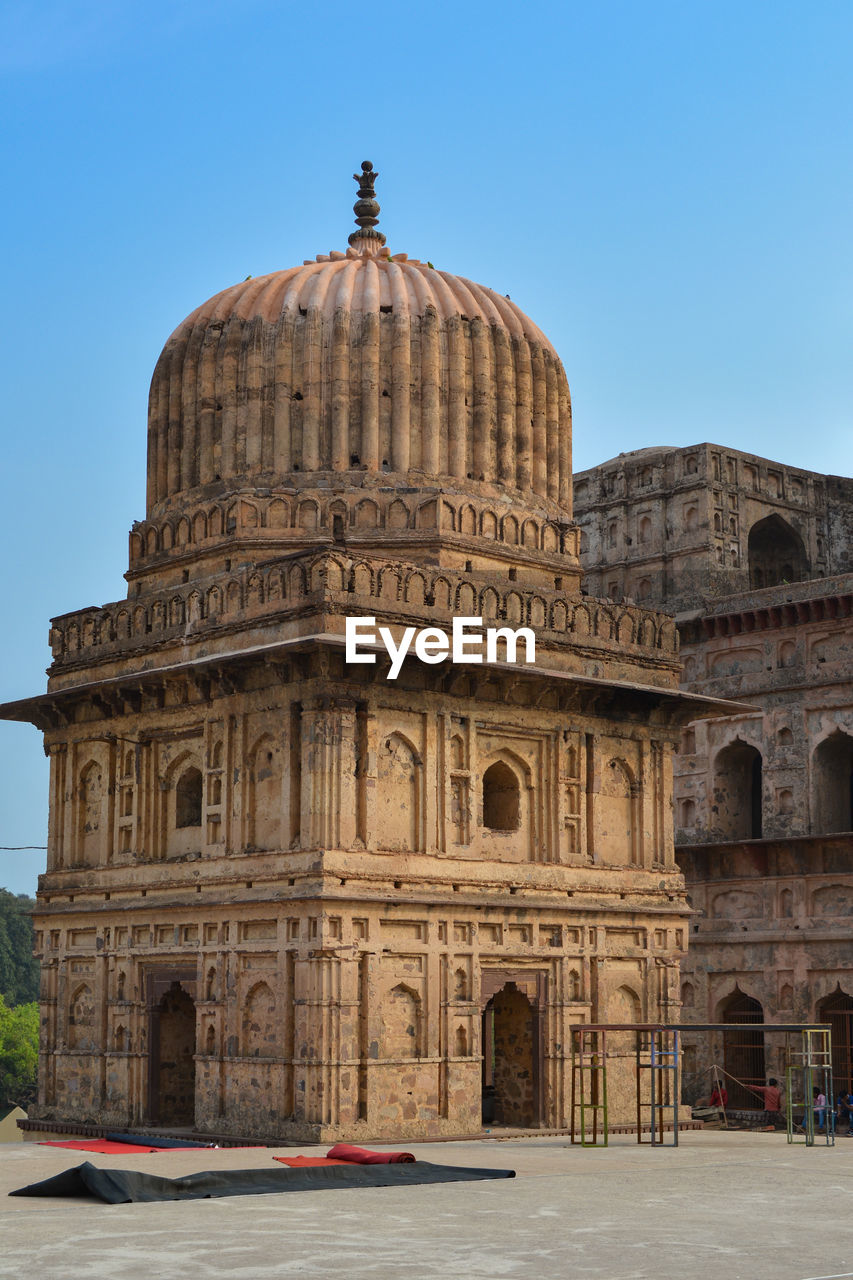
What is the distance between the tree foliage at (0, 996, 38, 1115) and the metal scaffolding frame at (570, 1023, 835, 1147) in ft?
138

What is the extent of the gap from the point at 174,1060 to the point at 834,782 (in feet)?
45.2

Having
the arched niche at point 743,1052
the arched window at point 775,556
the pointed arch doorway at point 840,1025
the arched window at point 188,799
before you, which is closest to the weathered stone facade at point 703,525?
the arched window at point 775,556

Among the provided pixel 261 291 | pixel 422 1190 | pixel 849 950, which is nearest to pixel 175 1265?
pixel 422 1190

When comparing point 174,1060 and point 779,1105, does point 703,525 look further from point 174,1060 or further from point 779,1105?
point 174,1060

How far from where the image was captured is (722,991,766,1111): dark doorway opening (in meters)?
30.2

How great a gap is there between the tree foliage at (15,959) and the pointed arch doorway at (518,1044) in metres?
52.6

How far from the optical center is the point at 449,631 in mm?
20547

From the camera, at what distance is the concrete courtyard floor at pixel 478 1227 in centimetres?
1020

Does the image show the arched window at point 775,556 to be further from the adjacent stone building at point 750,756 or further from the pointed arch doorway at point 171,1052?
the pointed arch doorway at point 171,1052

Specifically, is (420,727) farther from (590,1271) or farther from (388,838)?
(590,1271)

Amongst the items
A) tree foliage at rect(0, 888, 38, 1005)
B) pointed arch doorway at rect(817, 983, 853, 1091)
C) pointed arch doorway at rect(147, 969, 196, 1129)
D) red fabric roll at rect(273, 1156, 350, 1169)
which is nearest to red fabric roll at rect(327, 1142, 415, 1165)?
red fabric roll at rect(273, 1156, 350, 1169)

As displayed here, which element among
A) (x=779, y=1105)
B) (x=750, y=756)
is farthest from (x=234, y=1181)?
(x=750, y=756)

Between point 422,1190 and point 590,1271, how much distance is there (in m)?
4.07

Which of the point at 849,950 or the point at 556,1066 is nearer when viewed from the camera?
the point at 556,1066
